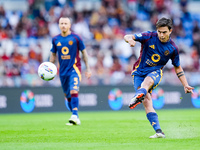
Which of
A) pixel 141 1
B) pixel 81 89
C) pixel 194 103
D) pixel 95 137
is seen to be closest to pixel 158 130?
pixel 95 137

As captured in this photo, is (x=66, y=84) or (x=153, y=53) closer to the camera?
(x=153, y=53)

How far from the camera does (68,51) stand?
39.7ft

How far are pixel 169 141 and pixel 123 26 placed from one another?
16.9m

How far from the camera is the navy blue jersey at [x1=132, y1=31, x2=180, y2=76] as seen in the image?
8562 mm

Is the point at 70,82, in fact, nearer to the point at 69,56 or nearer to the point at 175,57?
the point at 69,56

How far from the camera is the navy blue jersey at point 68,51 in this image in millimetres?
12094

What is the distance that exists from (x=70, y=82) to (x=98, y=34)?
10935 millimetres

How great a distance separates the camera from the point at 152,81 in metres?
8.33

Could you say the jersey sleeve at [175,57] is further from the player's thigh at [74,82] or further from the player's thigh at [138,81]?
the player's thigh at [74,82]

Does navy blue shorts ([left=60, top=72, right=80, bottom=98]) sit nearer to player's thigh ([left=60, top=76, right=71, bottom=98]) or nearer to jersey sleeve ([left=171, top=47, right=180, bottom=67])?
player's thigh ([left=60, top=76, right=71, bottom=98])

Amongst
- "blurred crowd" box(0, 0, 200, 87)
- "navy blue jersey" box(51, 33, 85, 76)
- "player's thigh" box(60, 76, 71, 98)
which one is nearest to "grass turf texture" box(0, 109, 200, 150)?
"player's thigh" box(60, 76, 71, 98)

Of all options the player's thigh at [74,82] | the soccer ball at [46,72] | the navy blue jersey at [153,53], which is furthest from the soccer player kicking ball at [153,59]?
the player's thigh at [74,82]

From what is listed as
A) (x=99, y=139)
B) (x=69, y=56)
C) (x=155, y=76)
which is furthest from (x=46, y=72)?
(x=155, y=76)

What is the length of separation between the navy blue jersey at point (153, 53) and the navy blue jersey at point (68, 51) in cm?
367
